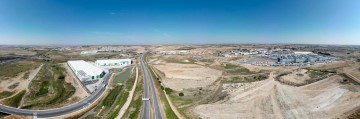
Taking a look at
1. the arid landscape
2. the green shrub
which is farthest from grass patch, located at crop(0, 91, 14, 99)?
the arid landscape

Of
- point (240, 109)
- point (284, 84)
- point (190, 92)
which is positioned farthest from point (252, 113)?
point (284, 84)

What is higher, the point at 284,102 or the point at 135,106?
the point at 284,102

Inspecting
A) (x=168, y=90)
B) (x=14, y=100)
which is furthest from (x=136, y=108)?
(x=14, y=100)

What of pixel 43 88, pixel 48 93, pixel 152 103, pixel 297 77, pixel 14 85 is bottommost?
pixel 152 103

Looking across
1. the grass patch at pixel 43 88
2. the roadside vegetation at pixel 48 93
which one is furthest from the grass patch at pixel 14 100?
the grass patch at pixel 43 88

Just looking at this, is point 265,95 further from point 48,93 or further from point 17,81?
point 17,81
